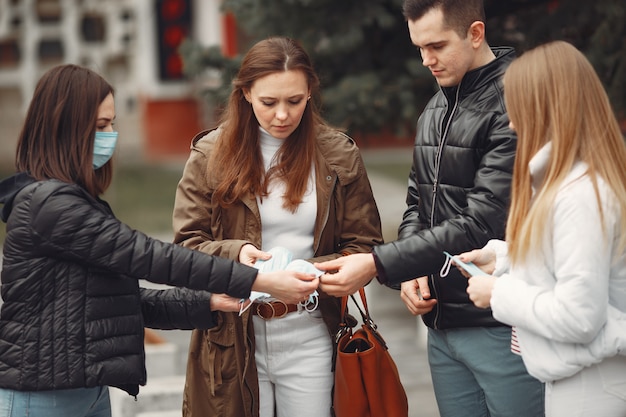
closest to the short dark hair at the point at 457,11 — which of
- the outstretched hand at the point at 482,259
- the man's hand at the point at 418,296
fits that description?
the outstretched hand at the point at 482,259

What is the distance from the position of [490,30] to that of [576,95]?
3.98 metres

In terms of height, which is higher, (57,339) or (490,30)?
(490,30)

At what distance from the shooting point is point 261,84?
10.7 feet

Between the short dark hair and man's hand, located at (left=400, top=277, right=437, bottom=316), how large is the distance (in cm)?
87

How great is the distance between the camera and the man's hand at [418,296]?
326cm

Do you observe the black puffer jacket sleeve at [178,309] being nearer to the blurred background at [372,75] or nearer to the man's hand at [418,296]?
the man's hand at [418,296]

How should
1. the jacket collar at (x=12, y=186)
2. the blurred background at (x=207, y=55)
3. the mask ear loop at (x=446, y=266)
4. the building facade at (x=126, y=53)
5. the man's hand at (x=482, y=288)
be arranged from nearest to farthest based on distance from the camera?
the man's hand at (x=482, y=288) → the jacket collar at (x=12, y=186) → the mask ear loop at (x=446, y=266) → the blurred background at (x=207, y=55) → the building facade at (x=126, y=53)

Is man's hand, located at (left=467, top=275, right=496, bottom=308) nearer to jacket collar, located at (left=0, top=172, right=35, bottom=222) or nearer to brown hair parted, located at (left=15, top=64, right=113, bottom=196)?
brown hair parted, located at (left=15, top=64, right=113, bottom=196)

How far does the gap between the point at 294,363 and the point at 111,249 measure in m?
0.88

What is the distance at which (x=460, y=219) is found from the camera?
307 cm

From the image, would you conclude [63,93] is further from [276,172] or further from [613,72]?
[613,72]

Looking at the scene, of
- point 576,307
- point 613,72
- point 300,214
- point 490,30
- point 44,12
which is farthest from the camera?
point 44,12

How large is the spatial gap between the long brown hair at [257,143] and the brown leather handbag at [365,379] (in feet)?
1.66

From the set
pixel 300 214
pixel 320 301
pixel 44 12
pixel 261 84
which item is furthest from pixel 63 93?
pixel 44 12
